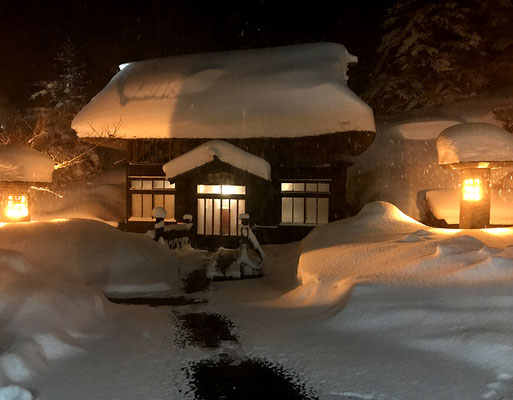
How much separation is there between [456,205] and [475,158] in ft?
15.0

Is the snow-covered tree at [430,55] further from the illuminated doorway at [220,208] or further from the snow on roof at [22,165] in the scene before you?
the snow on roof at [22,165]

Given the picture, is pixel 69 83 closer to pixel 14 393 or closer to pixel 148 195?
pixel 148 195

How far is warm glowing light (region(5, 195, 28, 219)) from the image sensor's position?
11.9 m

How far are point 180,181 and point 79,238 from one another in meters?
6.62

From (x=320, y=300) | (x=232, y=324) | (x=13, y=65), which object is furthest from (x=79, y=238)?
(x=13, y=65)

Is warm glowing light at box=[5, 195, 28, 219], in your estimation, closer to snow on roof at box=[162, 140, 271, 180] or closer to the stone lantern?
snow on roof at box=[162, 140, 271, 180]

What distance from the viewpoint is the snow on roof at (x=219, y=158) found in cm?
1480

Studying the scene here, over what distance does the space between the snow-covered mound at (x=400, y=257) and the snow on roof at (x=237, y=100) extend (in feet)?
23.4

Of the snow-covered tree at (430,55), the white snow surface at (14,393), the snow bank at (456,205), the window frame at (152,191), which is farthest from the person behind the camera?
the snow-covered tree at (430,55)

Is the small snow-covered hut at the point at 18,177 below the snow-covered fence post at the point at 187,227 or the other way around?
the other way around

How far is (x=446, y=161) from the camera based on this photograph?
422 inches

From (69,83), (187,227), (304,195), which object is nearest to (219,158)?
(187,227)

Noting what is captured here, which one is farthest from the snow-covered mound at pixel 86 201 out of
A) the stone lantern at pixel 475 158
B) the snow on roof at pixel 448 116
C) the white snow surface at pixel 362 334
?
the stone lantern at pixel 475 158

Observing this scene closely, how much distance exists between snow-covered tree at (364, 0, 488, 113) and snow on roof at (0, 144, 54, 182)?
18.3m
